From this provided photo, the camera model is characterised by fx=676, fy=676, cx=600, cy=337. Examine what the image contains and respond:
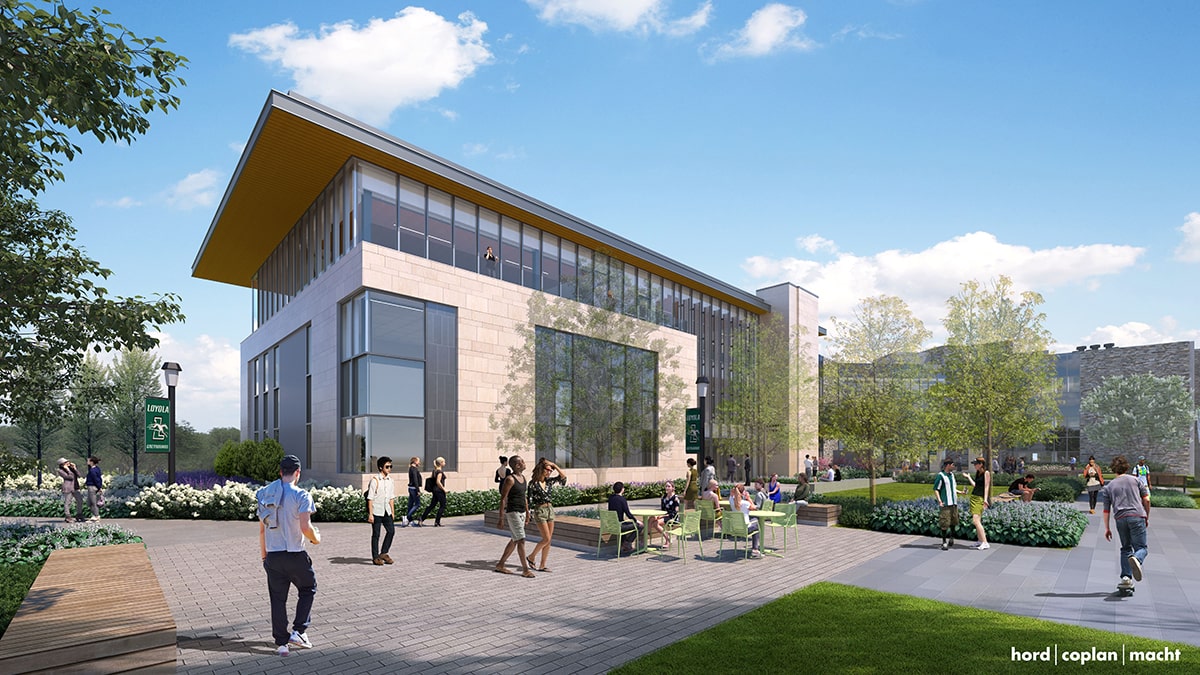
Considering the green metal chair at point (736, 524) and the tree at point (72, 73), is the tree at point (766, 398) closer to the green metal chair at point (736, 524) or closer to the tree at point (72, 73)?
the green metal chair at point (736, 524)

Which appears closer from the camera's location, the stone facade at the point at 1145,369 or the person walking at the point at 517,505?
the person walking at the point at 517,505

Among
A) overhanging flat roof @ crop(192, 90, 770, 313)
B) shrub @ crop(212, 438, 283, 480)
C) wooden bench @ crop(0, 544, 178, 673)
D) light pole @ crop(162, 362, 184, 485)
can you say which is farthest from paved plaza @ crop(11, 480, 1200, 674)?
overhanging flat roof @ crop(192, 90, 770, 313)

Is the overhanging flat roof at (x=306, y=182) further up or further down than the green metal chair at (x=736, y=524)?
further up

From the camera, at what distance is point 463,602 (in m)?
9.51

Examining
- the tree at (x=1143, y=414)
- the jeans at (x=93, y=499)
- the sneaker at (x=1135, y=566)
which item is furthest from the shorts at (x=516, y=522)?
the tree at (x=1143, y=414)

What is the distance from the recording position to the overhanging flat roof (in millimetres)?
19750

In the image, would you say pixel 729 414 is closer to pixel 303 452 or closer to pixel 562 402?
pixel 562 402

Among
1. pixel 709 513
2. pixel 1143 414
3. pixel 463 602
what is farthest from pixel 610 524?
pixel 1143 414

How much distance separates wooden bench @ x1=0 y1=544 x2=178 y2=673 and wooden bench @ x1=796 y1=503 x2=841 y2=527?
612 inches

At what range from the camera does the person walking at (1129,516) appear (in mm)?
9672

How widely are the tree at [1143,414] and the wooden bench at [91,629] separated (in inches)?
2186

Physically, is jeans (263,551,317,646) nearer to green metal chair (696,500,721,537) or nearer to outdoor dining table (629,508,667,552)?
outdoor dining table (629,508,667,552)

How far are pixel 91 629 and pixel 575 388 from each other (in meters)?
18.8

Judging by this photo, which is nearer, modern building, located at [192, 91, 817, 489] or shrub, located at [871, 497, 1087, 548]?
shrub, located at [871, 497, 1087, 548]
